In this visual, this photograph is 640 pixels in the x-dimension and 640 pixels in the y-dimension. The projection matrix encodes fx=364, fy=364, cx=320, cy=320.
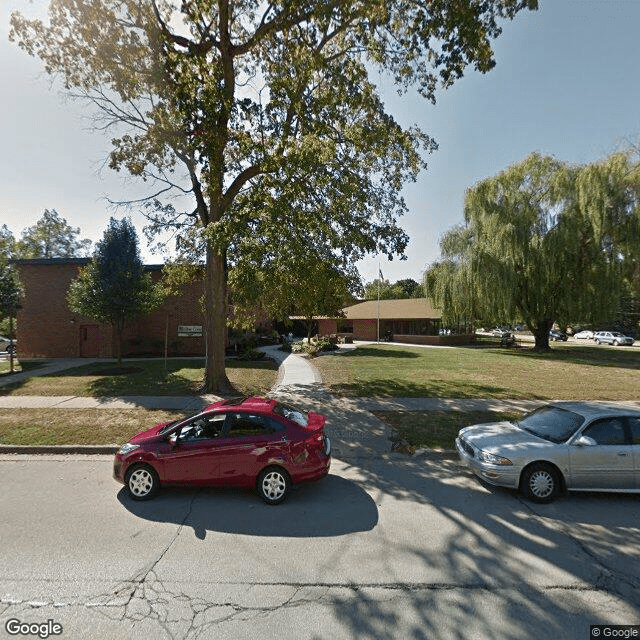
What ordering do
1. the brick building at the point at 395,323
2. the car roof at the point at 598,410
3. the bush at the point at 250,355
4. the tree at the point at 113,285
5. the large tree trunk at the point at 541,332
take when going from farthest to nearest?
1. the brick building at the point at 395,323
2. the large tree trunk at the point at 541,332
3. the bush at the point at 250,355
4. the tree at the point at 113,285
5. the car roof at the point at 598,410

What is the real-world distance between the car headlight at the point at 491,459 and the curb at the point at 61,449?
6.69 metres

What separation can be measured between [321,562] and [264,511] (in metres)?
1.34

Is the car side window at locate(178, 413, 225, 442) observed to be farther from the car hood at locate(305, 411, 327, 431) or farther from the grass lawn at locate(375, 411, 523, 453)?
the grass lawn at locate(375, 411, 523, 453)

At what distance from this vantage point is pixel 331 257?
39.7 ft

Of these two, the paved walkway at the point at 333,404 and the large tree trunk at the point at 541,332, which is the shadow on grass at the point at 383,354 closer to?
the large tree trunk at the point at 541,332

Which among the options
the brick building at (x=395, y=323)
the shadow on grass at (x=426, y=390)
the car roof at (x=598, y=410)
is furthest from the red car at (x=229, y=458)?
the brick building at (x=395, y=323)

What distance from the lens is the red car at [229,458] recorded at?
5.16 m

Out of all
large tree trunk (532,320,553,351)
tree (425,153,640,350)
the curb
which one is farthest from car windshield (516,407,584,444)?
large tree trunk (532,320,553,351)

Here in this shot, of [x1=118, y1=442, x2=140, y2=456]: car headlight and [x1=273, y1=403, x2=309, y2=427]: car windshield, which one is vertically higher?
[x1=273, y1=403, x2=309, y2=427]: car windshield

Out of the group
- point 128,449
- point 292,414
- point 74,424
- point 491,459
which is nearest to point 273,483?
point 292,414

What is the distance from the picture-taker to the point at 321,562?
3.79 meters

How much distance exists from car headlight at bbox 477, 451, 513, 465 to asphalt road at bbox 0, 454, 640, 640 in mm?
502

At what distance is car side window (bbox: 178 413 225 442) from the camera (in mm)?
5348

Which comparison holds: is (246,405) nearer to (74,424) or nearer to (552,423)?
(552,423)
